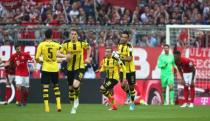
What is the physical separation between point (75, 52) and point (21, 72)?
6060 mm

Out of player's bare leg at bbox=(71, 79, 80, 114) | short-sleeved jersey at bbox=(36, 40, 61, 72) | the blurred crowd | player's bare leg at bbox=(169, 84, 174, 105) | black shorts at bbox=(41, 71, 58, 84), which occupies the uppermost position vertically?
the blurred crowd

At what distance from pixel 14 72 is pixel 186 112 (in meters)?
8.55

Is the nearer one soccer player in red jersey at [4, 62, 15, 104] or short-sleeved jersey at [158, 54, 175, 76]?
soccer player in red jersey at [4, 62, 15, 104]

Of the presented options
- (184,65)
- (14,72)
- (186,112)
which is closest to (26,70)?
(14,72)

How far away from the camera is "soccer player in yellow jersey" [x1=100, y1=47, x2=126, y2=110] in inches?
1048

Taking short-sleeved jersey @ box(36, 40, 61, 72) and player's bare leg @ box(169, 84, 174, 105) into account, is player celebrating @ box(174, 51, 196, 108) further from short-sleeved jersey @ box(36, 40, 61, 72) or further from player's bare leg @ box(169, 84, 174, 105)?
short-sleeved jersey @ box(36, 40, 61, 72)

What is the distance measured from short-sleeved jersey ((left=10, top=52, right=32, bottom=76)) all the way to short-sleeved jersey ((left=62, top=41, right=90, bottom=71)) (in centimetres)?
562

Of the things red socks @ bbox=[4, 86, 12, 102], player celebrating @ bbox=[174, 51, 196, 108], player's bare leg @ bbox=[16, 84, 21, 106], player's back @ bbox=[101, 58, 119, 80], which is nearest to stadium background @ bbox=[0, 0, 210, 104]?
red socks @ bbox=[4, 86, 12, 102]

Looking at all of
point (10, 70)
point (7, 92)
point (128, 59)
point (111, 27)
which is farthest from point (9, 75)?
point (128, 59)

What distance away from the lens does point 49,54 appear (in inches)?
972

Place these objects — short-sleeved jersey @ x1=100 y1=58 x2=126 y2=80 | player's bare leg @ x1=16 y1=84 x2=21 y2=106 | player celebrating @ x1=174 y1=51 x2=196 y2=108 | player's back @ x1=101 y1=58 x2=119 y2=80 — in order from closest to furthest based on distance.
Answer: short-sleeved jersey @ x1=100 y1=58 x2=126 y2=80, player's back @ x1=101 y1=58 x2=119 y2=80, player celebrating @ x1=174 y1=51 x2=196 y2=108, player's bare leg @ x1=16 y1=84 x2=21 y2=106

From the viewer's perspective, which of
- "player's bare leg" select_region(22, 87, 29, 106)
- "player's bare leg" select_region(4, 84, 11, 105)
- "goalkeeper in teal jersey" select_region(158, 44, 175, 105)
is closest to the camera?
"player's bare leg" select_region(22, 87, 29, 106)

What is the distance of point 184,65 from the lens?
1171 inches

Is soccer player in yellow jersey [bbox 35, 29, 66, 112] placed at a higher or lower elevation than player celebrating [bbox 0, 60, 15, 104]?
higher
